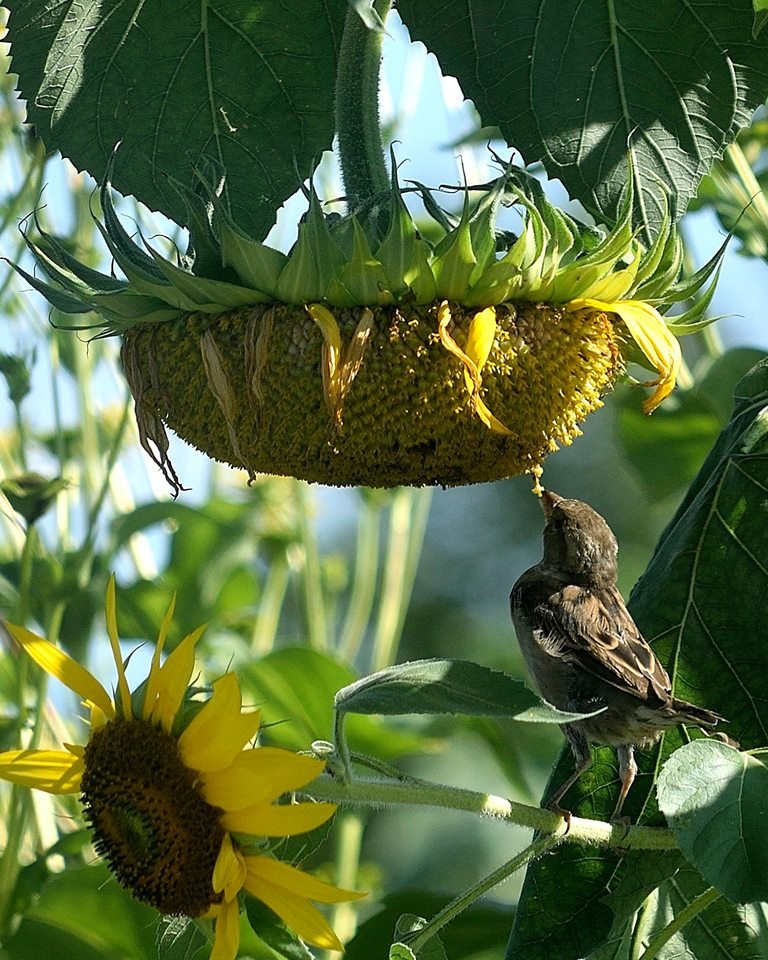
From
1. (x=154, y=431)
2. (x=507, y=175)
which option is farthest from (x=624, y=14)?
(x=154, y=431)

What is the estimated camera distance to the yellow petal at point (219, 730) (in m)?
0.98

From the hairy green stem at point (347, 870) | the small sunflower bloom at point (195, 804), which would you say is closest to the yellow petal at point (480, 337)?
the small sunflower bloom at point (195, 804)

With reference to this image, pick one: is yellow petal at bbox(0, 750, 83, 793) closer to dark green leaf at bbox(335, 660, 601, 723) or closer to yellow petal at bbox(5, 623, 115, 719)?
yellow petal at bbox(5, 623, 115, 719)

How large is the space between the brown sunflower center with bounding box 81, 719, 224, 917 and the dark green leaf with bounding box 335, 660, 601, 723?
170mm

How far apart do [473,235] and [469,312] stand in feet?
0.18

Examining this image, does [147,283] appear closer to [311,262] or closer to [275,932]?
[311,262]

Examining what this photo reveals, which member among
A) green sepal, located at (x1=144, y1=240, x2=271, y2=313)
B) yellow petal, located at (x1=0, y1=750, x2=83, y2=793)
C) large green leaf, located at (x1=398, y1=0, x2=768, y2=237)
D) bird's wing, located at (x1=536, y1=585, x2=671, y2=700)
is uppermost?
large green leaf, located at (x1=398, y1=0, x2=768, y2=237)

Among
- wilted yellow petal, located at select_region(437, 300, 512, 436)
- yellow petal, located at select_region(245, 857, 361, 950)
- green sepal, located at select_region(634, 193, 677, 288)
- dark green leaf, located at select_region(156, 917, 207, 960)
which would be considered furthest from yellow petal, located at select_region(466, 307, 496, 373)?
dark green leaf, located at select_region(156, 917, 207, 960)

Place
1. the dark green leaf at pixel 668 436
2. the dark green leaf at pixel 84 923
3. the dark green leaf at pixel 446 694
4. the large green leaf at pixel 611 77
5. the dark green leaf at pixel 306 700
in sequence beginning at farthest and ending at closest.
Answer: the dark green leaf at pixel 668 436 → the dark green leaf at pixel 306 700 → the dark green leaf at pixel 84 923 → the large green leaf at pixel 611 77 → the dark green leaf at pixel 446 694

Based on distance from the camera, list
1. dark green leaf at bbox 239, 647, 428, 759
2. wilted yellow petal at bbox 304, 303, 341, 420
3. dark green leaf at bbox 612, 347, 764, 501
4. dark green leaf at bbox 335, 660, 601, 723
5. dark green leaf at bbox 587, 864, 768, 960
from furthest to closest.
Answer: dark green leaf at bbox 612, 347, 764, 501, dark green leaf at bbox 239, 647, 428, 759, dark green leaf at bbox 587, 864, 768, 960, wilted yellow petal at bbox 304, 303, 341, 420, dark green leaf at bbox 335, 660, 601, 723

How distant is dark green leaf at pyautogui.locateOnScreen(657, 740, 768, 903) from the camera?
98cm

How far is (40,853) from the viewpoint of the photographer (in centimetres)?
154

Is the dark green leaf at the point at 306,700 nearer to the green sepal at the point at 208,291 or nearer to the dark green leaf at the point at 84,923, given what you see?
the dark green leaf at the point at 84,923

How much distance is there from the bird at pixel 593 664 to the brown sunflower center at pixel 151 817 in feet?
0.98
